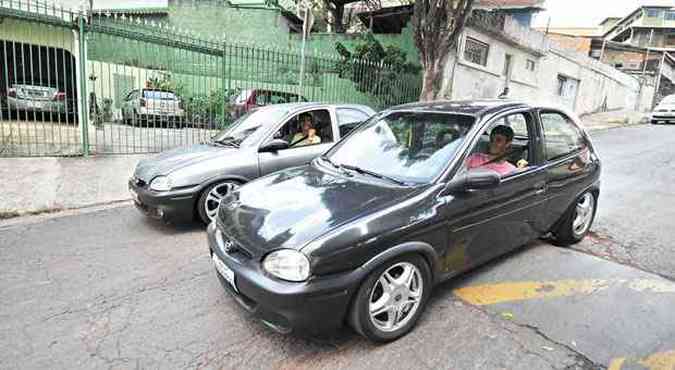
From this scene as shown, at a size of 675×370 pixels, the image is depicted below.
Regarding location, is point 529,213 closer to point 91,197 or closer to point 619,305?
point 619,305

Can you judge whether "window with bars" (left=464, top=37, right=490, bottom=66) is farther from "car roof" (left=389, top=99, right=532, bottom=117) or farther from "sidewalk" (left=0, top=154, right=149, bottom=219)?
"car roof" (left=389, top=99, right=532, bottom=117)

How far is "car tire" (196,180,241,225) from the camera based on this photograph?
485cm

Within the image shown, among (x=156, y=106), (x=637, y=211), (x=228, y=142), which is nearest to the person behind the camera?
(x=228, y=142)

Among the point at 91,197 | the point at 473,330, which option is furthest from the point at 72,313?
the point at 91,197

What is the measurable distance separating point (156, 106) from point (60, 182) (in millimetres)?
3537

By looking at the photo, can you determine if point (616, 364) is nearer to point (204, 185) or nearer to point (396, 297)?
point (396, 297)

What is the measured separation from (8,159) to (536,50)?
1909cm

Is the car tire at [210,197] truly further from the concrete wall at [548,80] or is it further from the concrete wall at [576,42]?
the concrete wall at [576,42]

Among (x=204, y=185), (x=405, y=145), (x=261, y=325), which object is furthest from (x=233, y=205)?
(x=204, y=185)

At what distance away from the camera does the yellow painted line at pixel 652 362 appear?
2.70 m

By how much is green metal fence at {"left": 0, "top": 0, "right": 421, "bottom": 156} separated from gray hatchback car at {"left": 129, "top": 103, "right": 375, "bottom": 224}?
420cm

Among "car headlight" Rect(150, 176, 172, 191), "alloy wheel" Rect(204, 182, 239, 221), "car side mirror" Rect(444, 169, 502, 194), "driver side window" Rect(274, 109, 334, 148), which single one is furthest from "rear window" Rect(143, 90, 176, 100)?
"car side mirror" Rect(444, 169, 502, 194)

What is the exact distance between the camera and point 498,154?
12.4 feet

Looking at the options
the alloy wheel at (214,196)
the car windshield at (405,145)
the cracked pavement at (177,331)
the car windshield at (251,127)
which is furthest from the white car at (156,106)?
the car windshield at (405,145)
